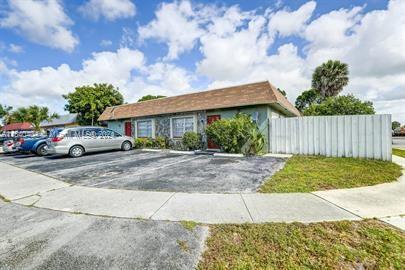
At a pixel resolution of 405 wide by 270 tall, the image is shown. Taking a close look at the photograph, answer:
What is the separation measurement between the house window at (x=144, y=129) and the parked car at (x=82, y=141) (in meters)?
2.74

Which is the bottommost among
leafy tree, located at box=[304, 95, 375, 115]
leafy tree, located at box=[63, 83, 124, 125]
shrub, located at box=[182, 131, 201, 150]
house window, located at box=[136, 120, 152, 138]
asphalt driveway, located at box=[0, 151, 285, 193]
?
asphalt driveway, located at box=[0, 151, 285, 193]

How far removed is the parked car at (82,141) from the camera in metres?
11.2

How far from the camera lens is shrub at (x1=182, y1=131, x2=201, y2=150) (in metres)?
13.2

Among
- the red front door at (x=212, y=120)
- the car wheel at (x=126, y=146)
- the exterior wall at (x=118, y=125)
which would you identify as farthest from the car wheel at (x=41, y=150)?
the red front door at (x=212, y=120)

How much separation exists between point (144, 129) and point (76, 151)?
618cm

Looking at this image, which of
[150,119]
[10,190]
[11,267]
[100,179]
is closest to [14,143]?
[150,119]

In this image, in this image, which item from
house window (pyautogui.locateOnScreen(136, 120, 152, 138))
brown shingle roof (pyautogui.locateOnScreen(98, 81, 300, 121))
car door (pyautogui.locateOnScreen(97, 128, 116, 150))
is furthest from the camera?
house window (pyautogui.locateOnScreen(136, 120, 152, 138))

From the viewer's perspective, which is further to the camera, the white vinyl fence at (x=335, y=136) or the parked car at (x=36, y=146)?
the parked car at (x=36, y=146)

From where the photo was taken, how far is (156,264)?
237 centimetres

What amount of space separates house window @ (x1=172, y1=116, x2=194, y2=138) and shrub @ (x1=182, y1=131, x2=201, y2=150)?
1.00 m

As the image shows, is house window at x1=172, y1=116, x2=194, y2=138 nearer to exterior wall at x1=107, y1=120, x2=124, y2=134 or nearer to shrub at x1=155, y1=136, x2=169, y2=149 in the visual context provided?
shrub at x1=155, y1=136, x2=169, y2=149

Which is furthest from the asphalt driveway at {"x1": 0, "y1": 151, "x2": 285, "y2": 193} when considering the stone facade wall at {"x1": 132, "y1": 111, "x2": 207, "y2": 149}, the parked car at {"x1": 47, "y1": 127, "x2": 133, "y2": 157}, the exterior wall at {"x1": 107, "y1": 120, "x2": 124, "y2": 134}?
the exterior wall at {"x1": 107, "y1": 120, "x2": 124, "y2": 134}

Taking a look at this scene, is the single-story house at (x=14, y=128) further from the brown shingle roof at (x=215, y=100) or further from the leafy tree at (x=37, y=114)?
the brown shingle roof at (x=215, y=100)

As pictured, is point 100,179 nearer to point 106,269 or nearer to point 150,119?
point 106,269
